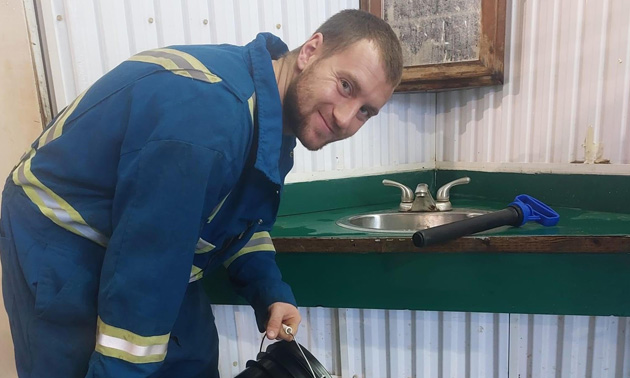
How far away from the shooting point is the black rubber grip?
0.88m

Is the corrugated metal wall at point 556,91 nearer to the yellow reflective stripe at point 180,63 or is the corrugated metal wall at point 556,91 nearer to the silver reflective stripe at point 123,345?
the yellow reflective stripe at point 180,63

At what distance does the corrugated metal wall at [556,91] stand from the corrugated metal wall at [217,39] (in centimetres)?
22

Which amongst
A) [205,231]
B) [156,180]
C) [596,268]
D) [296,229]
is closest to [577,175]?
Result: [596,268]

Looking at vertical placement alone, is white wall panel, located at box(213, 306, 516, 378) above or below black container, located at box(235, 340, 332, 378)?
below

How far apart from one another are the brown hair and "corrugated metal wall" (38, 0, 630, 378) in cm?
48

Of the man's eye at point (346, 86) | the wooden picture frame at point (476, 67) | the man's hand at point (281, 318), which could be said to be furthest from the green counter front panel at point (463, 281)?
the wooden picture frame at point (476, 67)

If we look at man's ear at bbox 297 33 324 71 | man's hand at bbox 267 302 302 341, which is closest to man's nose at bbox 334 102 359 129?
man's ear at bbox 297 33 324 71

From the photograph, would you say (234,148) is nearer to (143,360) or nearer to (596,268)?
(143,360)

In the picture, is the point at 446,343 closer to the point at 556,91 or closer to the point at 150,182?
the point at 556,91

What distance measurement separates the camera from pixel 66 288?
2.00ft

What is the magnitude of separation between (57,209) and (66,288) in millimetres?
118

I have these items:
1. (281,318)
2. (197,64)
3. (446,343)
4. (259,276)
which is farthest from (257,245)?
(446,343)

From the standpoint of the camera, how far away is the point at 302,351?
75 cm

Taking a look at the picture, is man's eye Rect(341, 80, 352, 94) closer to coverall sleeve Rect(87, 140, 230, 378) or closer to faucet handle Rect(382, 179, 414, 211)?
coverall sleeve Rect(87, 140, 230, 378)
